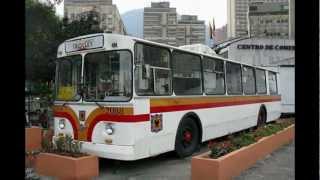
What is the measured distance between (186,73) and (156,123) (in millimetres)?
1522

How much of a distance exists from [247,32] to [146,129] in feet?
58.3

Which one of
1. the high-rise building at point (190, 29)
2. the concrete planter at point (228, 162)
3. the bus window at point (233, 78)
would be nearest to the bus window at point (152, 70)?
the concrete planter at point (228, 162)

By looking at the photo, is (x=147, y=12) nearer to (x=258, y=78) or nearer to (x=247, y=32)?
(x=258, y=78)

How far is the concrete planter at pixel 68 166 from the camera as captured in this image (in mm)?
6090

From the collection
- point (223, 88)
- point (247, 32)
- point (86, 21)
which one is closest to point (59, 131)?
point (223, 88)

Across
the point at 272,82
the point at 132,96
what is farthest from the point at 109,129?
the point at 272,82

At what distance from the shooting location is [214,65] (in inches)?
385

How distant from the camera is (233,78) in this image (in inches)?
432

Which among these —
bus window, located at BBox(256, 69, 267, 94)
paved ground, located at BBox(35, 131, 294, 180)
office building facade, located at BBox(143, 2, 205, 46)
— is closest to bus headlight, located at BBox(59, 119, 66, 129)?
paved ground, located at BBox(35, 131, 294, 180)

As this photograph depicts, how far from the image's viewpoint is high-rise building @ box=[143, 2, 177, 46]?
14.8 m

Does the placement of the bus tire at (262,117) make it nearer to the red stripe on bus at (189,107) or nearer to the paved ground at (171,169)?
the red stripe on bus at (189,107)

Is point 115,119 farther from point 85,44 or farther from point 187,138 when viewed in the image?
point 187,138

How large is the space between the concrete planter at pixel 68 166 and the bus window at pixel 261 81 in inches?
319

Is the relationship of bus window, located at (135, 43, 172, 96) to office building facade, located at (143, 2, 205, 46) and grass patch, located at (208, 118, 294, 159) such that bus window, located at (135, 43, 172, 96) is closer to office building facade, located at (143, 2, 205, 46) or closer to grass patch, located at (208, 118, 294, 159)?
grass patch, located at (208, 118, 294, 159)
